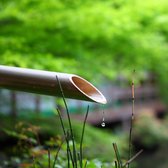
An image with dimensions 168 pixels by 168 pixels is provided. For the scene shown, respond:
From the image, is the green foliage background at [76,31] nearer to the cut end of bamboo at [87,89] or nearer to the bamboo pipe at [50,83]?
the bamboo pipe at [50,83]

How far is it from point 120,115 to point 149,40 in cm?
876

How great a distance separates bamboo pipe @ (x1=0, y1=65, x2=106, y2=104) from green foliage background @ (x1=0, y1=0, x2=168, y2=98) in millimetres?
2169

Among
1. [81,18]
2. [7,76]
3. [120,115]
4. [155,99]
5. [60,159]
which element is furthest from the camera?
[155,99]

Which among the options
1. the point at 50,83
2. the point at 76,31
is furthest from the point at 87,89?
the point at 76,31

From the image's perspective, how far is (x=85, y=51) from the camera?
5.44 meters

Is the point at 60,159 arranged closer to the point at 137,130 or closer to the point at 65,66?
the point at 65,66

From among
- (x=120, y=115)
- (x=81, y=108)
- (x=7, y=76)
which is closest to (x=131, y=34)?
(x=7, y=76)

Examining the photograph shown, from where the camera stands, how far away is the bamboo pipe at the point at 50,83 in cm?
137

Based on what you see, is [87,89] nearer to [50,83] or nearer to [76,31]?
[50,83]

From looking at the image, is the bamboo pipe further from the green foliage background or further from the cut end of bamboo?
the green foliage background

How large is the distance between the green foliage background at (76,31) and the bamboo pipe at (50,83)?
2.17 m

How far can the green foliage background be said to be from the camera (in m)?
4.15

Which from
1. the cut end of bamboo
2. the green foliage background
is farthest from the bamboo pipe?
the green foliage background

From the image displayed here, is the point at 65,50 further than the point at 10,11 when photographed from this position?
Yes
